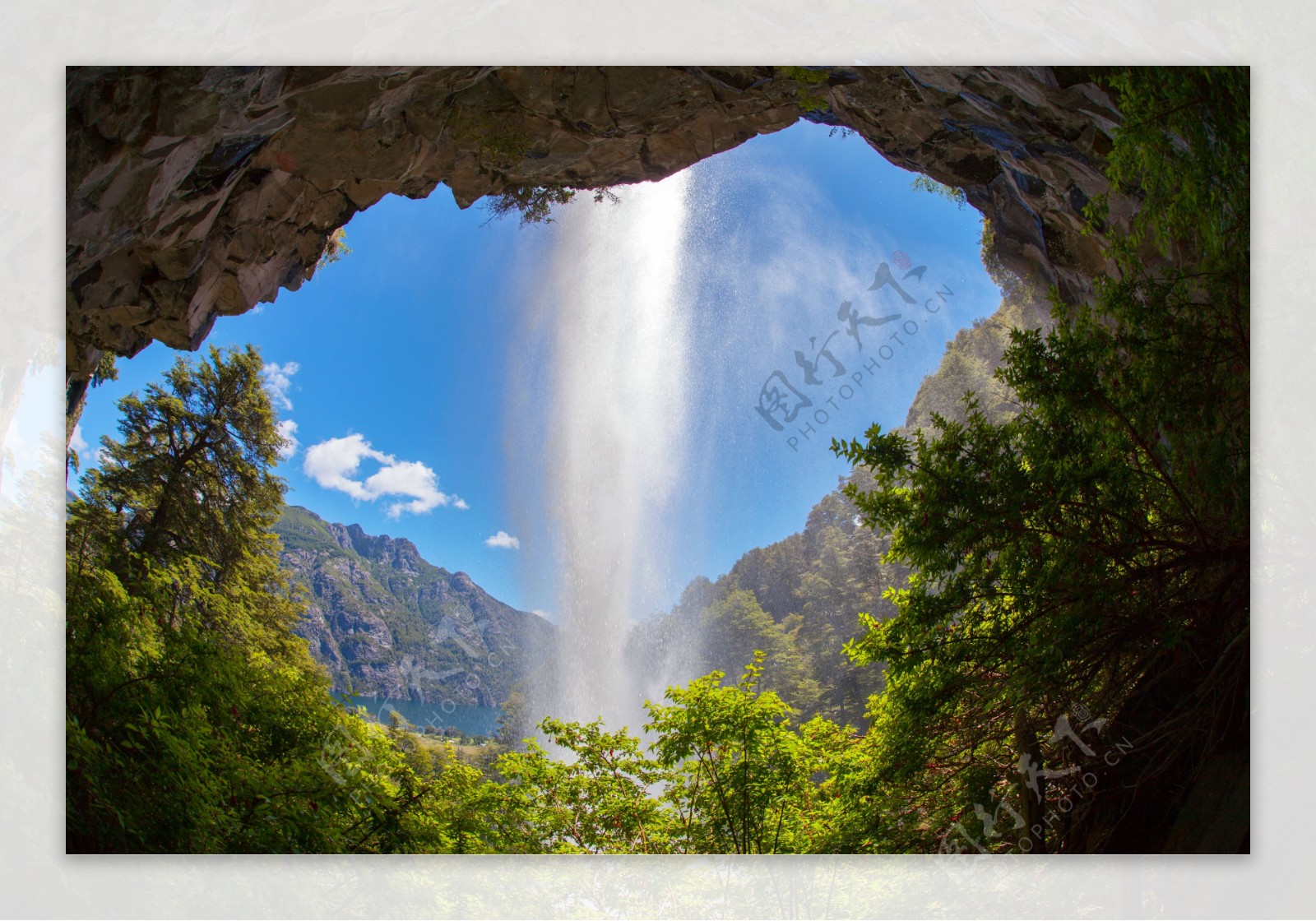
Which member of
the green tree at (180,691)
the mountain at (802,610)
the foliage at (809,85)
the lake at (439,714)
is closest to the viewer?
the green tree at (180,691)

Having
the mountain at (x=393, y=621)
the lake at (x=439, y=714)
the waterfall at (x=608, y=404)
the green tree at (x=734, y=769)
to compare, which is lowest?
the green tree at (x=734, y=769)

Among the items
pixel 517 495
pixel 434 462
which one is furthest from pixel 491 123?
pixel 517 495

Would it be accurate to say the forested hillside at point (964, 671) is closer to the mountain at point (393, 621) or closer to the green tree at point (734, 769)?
the green tree at point (734, 769)

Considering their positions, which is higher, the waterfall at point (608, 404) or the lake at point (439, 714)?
the waterfall at point (608, 404)

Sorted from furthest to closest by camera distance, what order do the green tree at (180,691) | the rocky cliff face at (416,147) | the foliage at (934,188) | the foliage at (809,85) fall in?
the foliage at (934,188) < the foliage at (809,85) < the rocky cliff face at (416,147) < the green tree at (180,691)

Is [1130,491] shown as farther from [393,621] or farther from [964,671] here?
[393,621]

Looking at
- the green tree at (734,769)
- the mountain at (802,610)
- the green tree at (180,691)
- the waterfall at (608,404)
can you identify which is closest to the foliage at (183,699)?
the green tree at (180,691)
